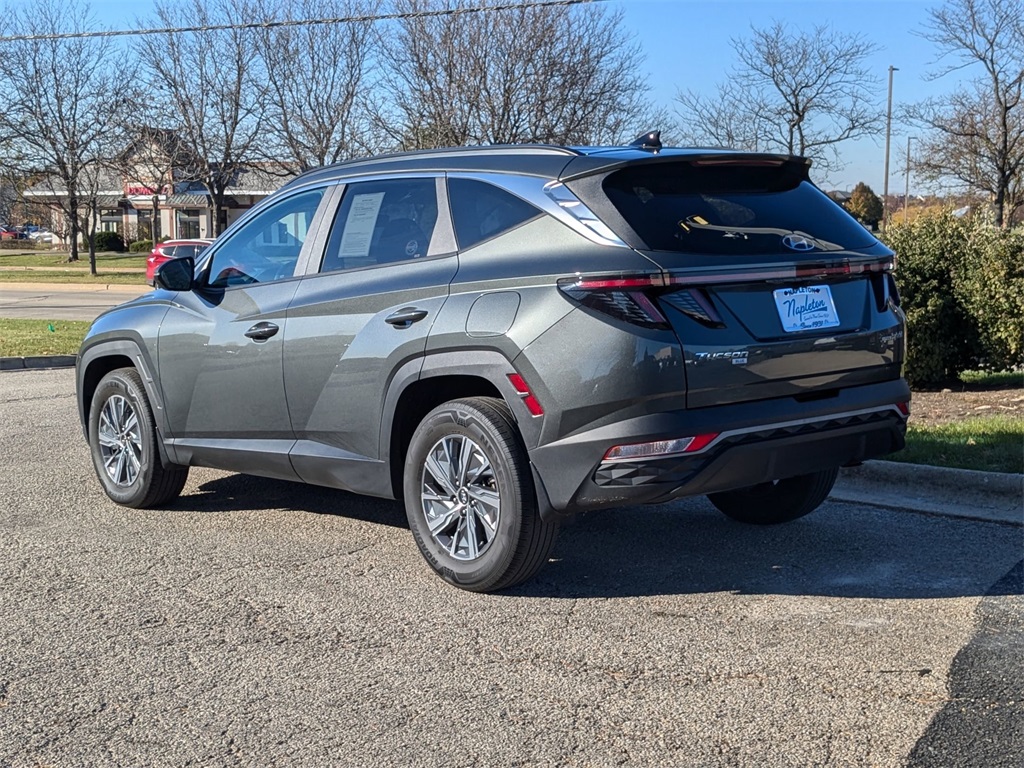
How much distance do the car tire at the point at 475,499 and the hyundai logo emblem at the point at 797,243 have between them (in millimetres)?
1326

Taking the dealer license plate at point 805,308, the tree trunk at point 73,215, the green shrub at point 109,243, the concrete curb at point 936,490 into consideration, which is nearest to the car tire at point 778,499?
the concrete curb at point 936,490

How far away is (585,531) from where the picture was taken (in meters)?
5.89

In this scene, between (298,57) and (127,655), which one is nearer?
(127,655)

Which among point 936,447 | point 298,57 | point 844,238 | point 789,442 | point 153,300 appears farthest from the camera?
point 298,57

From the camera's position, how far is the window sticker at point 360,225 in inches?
214

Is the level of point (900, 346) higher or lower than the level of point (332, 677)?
higher

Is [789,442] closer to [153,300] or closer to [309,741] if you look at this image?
[309,741]

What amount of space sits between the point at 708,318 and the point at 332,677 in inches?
74.0

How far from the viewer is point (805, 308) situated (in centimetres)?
461

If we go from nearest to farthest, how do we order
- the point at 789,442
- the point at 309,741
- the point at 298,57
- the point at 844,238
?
the point at 309,741, the point at 789,442, the point at 844,238, the point at 298,57

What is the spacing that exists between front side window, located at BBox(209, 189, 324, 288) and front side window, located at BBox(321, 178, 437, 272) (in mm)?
253

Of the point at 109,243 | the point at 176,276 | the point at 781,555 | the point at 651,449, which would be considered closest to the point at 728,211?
the point at 651,449

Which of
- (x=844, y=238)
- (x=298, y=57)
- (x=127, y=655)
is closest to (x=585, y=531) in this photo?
(x=844, y=238)

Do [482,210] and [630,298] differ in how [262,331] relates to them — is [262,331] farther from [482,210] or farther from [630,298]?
[630,298]
